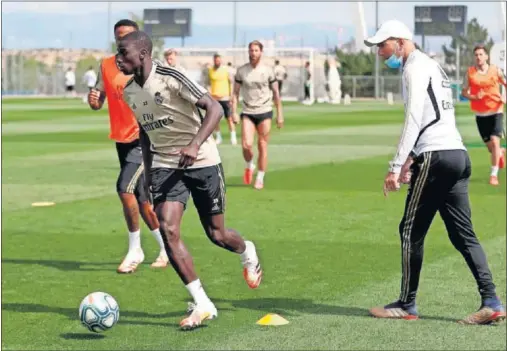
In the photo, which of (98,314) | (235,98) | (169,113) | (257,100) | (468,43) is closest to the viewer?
(98,314)

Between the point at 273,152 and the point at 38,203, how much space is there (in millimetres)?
10839

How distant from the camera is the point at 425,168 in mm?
8867

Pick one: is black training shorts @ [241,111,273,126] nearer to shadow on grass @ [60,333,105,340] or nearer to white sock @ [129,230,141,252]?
white sock @ [129,230,141,252]

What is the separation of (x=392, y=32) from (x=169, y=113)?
66.8 inches

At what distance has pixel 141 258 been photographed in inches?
452

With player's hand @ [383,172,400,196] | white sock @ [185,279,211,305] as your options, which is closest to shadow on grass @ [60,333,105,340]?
white sock @ [185,279,211,305]

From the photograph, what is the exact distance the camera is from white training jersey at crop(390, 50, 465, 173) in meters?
8.67

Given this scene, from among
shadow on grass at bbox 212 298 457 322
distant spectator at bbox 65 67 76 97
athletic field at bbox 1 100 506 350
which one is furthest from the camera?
distant spectator at bbox 65 67 76 97

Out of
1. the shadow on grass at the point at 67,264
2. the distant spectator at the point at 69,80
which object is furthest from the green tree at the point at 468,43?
the shadow on grass at the point at 67,264

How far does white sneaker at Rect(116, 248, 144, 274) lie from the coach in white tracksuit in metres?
2.88

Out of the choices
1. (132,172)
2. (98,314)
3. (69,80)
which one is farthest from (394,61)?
(69,80)

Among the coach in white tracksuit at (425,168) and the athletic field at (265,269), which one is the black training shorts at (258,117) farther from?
the coach in white tracksuit at (425,168)

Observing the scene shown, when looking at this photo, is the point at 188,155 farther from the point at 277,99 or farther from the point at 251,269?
the point at 277,99

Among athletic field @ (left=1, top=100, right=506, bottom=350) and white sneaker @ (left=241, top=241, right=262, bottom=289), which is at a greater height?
white sneaker @ (left=241, top=241, right=262, bottom=289)
